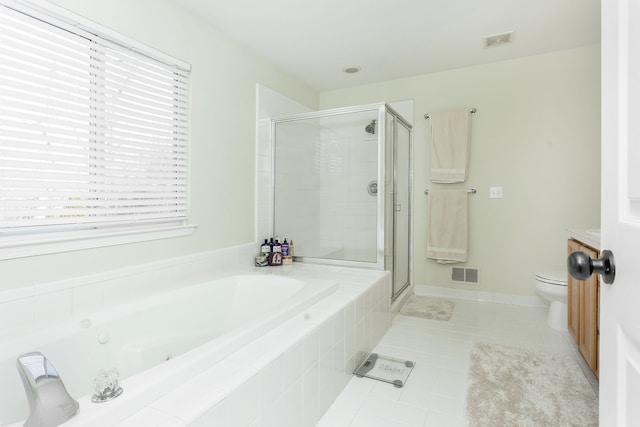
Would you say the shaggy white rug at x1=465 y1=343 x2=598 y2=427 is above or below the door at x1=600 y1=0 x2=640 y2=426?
below

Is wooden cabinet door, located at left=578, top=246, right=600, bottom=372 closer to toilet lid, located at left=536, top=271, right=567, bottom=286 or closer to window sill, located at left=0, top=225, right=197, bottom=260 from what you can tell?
toilet lid, located at left=536, top=271, right=567, bottom=286

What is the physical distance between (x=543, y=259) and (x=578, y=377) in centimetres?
142

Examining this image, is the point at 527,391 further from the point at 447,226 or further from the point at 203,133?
the point at 203,133

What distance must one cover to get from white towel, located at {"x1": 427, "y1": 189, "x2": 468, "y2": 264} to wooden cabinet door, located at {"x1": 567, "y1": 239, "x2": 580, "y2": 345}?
40.1 inches

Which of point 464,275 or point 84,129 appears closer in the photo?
point 84,129

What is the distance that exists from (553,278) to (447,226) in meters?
0.99

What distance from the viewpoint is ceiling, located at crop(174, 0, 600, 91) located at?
7.34 feet

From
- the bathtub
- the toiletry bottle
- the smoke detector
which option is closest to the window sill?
the bathtub

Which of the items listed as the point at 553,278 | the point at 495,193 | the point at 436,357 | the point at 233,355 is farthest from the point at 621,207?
the point at 495,193

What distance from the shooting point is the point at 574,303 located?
2145 millimetres

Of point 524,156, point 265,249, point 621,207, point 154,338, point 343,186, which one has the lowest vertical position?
point 154,338

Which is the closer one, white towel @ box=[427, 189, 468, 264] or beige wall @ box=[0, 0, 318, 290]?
beige wall @ box=[0, 0, 318, 290]

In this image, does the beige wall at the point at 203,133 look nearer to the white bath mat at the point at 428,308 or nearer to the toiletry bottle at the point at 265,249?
the toiletry bottle at the point at 265,249

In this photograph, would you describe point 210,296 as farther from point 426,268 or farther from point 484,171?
point 484,171
